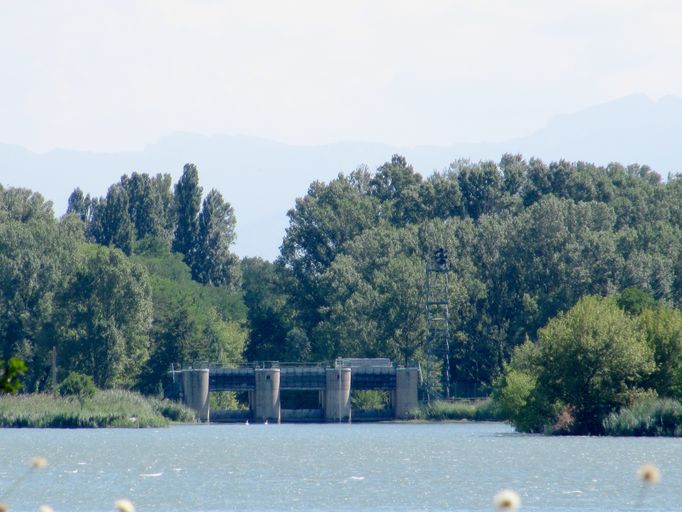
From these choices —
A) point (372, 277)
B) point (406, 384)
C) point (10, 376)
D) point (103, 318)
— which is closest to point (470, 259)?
point (372, 277)

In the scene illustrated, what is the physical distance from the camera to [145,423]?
278 ft

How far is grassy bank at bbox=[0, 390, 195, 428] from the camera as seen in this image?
80.8 m

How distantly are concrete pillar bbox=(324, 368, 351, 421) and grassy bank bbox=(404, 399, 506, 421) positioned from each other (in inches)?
190

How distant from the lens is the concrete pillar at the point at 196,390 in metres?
98.6

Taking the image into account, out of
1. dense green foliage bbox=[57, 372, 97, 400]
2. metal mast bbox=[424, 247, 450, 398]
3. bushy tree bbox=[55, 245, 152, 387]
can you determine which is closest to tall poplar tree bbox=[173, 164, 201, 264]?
metal mast bbox=[424, 247, 450, 398]

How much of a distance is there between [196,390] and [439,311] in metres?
19.5

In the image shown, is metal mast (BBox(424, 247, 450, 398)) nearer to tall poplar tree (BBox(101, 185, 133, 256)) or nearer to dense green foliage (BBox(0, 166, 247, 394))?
dense green foliage (BBox(0, 166, 247, 394))

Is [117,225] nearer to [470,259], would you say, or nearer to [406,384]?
[470,259]

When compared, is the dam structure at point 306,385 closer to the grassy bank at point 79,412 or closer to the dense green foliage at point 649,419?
the grassy bank at point 79,412

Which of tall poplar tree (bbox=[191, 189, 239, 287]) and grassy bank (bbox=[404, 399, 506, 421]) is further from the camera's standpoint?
tall poplar tree (bbox=[191, 189, 239, 287])

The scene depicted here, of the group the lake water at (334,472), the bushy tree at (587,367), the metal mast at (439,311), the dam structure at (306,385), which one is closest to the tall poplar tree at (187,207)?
the metal mast at (439,311)

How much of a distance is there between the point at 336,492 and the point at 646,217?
282 feet

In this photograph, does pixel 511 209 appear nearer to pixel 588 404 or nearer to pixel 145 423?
pixel 145 423

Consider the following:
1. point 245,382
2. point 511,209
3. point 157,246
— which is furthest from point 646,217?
point 157,246
